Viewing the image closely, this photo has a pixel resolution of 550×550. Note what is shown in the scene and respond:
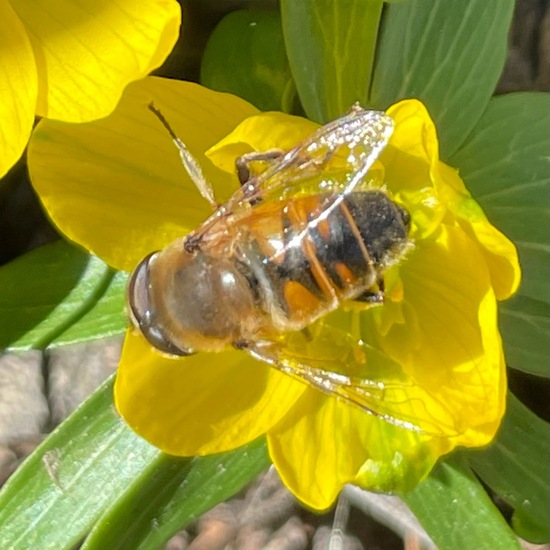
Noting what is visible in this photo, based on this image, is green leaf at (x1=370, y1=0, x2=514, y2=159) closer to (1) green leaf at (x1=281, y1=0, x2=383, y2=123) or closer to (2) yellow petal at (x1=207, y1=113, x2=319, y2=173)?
(1) green leaf at (x1=281, y1=0, x2=383, y2=123)

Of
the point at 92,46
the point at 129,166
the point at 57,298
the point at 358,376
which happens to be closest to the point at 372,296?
the point at 358,376

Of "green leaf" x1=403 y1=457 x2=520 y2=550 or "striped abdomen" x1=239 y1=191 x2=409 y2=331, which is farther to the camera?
"green leaf" x1=403 y1=457 x2=520 y2=550

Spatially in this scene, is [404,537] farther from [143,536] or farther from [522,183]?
[522,183]

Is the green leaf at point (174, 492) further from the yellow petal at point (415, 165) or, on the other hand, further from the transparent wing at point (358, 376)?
the yellow petal at point (415, 165)

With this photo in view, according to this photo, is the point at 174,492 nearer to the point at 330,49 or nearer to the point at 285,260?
the point at 285,260

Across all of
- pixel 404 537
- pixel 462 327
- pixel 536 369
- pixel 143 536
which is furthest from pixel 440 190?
pixel 404 537

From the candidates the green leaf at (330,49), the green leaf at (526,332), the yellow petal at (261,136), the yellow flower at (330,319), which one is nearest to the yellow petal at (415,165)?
the yellow flower at (330,319)

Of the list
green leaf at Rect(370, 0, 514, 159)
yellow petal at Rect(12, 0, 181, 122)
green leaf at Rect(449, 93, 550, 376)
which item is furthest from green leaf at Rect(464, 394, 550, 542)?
yellow petal at Rect(12, 0, 181, 122)
